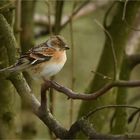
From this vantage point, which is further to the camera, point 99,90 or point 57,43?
point 57,43

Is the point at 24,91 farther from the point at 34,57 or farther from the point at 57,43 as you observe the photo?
the point at 57,43

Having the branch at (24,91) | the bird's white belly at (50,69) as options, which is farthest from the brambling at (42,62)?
the branch at (24,91)

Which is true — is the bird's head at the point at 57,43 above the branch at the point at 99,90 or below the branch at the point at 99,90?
below

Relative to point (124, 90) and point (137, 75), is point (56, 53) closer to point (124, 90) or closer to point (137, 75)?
point (124, 90)

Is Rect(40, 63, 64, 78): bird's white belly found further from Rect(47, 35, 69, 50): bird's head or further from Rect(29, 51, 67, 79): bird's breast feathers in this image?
Rect(47, 35, 69, 50): bird's head

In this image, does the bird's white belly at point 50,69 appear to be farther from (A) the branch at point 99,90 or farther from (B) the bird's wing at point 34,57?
(A) the branch at point 99,90

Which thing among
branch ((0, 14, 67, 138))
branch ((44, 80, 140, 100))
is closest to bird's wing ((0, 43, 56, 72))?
branch ((0, 14, 67, 138))

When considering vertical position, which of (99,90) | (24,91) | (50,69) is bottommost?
(24,91)

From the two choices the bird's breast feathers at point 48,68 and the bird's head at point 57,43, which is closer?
the bird's breast feathers at point 48,68

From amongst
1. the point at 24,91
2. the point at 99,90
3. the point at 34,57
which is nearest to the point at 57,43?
the point at 34,57

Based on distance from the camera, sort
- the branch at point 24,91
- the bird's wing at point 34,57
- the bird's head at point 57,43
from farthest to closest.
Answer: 1. the bird's head at point 57,43
2. the bird's wing at point 34,57
3. the branch at point 24,91

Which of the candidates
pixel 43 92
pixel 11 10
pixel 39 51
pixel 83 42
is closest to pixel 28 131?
pixel 11 10

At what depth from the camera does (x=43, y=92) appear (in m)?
3.46

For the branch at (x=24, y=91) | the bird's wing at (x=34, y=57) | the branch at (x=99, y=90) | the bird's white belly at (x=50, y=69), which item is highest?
the branch at (x=99, y=90)
